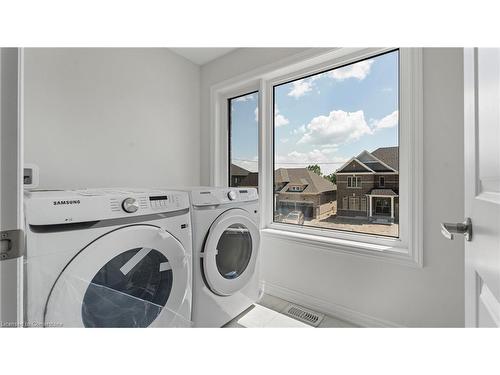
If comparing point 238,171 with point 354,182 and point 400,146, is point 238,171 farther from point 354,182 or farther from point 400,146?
point 400,146

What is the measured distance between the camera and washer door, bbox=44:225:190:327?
0.66 meters

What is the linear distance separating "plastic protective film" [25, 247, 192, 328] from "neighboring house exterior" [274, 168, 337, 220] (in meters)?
1.00

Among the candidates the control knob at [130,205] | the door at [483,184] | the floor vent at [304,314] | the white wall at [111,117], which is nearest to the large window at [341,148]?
the floor vent at [304,314]

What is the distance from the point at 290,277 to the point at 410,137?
1.23m

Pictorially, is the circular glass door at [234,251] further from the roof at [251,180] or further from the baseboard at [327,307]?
the roof at [251,180]

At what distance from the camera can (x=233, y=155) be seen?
2090 millimetres

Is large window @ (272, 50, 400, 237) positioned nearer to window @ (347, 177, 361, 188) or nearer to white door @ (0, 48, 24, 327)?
window @ (347, 177, 361, 188)

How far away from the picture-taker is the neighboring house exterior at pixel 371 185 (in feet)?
4.26

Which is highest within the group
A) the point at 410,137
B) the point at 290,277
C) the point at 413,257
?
the point at 410,137

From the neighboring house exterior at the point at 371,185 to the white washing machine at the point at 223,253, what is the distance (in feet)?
2.19
